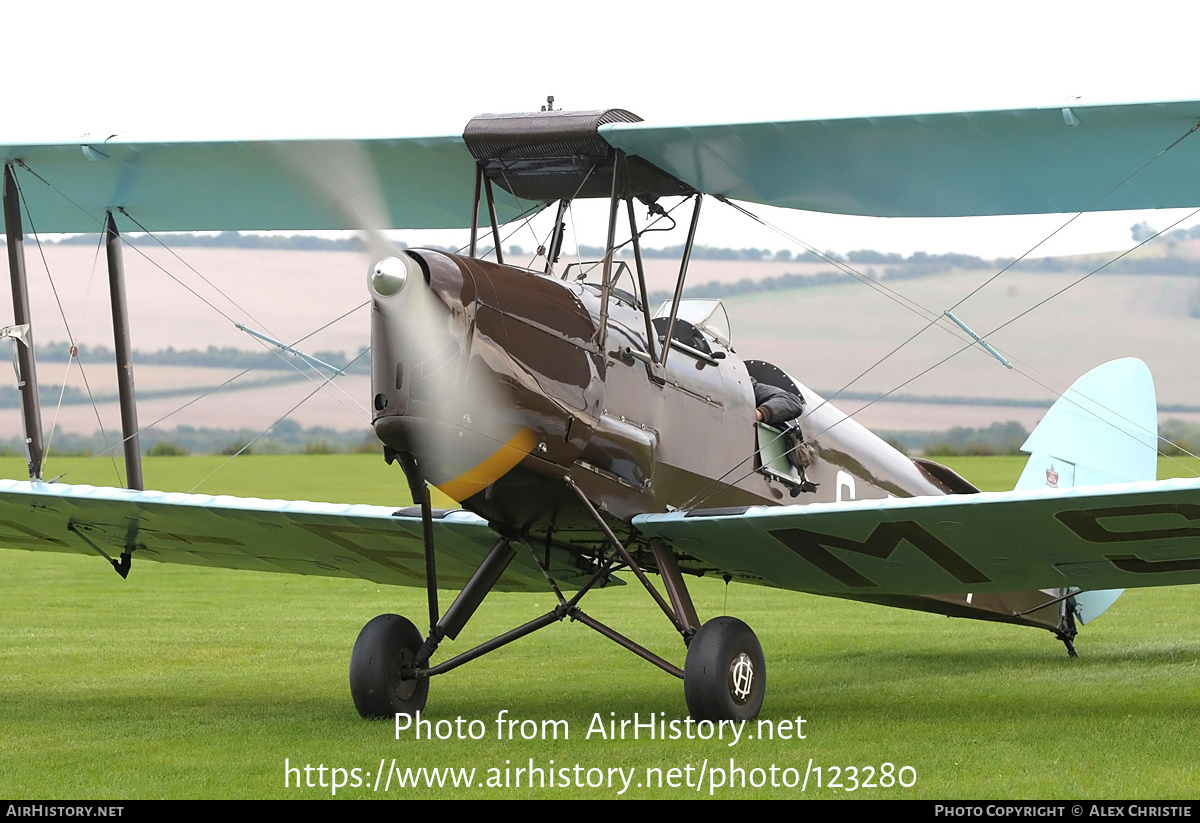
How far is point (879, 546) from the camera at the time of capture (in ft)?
22.9

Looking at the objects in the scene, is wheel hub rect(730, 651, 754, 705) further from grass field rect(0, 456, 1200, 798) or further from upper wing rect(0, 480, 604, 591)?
upper wing rect(0, 480, 604, 591)

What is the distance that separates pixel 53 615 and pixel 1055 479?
31.4 feet

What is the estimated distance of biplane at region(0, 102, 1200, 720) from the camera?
6.24 metres

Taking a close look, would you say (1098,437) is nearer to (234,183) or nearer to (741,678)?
(741,678)

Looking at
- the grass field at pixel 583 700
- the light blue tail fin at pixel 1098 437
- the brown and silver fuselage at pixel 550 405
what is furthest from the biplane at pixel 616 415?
the light blue tail fin at pixel 1098 437

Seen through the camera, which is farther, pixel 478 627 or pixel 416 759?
pixel 478 627

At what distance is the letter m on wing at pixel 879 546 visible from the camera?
678 cm

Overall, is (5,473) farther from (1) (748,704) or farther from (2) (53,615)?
(1) (748,704)

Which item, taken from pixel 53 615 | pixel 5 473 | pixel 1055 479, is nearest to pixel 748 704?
pixel 1055 479

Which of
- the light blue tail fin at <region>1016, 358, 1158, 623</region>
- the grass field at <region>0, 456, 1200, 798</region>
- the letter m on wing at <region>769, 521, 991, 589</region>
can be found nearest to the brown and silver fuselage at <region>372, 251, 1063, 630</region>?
the letter m on wing at <region>769, 521, 991, 589</region>

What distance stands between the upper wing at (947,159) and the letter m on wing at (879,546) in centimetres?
196

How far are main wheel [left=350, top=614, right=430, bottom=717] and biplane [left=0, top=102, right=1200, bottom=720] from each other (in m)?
0.01

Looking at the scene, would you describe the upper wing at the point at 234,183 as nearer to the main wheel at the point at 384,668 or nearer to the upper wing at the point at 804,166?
the upper wing at the point at 804,166

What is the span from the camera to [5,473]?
117ft
